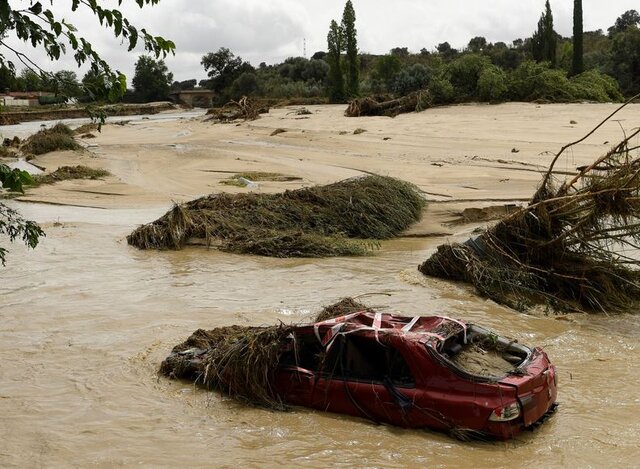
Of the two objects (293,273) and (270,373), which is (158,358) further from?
(293,273)

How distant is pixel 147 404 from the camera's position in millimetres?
9070

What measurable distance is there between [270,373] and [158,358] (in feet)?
9.57

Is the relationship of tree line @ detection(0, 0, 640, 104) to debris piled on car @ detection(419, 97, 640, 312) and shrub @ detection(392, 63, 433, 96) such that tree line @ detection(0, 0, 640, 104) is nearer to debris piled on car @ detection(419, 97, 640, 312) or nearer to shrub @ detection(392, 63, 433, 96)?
shrub @ detection(392, 63, 433, 96)

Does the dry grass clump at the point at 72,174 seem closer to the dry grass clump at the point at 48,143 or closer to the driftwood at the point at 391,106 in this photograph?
the dry grass clump at the point at 48,143

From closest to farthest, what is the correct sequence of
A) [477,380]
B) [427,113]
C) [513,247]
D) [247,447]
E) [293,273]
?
1. [477,380]
2. [247,447]
3. [513,247]
4. [293,273]
5. [427,113]

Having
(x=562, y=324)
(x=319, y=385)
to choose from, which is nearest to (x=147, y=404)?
(x=319, y=385)

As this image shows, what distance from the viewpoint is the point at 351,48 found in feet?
186

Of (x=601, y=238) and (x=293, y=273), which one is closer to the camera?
(x=601, y=238)

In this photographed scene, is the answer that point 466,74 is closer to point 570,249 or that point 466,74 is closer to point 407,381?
point 570,249

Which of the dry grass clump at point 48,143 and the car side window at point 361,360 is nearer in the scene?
the car side window at point 361,360

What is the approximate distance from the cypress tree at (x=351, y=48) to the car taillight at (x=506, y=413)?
50.8 m

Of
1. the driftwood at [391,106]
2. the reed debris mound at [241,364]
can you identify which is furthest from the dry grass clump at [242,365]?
the driftwood at [391,106]

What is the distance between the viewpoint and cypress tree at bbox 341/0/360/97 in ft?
183

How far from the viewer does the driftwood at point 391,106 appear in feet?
134
